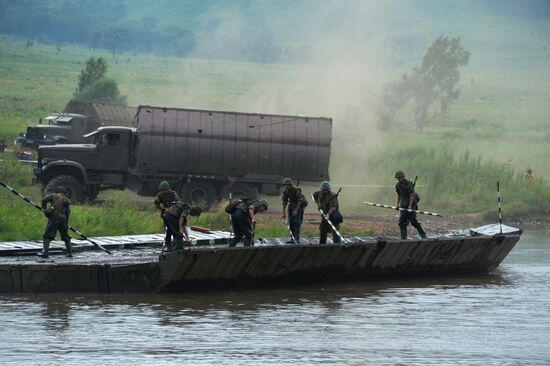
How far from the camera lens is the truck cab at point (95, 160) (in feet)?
132

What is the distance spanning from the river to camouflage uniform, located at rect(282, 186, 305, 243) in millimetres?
1778

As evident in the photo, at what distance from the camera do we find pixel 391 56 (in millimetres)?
125500

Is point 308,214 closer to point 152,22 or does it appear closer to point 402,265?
point 402,265

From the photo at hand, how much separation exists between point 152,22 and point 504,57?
163 feet

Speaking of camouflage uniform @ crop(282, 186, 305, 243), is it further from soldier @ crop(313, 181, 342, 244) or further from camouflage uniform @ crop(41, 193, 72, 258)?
camouflage uniform @ crop(41, 193, 72, 258)

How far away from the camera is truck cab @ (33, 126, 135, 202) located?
132 ft

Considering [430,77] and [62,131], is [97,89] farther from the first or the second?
[62,131]

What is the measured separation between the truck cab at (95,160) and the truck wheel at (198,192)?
1.72m

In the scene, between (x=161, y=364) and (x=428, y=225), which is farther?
(x=428, y=225)

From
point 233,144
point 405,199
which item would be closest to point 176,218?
point 405,199

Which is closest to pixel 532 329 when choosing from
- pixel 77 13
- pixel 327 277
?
pixel 327 277

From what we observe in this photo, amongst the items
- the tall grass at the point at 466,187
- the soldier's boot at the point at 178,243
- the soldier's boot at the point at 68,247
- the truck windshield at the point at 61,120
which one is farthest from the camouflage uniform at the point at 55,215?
the truck windshield at the point at 61,120

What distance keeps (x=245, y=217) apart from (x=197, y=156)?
46.9 ft

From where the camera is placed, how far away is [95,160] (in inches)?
1590
